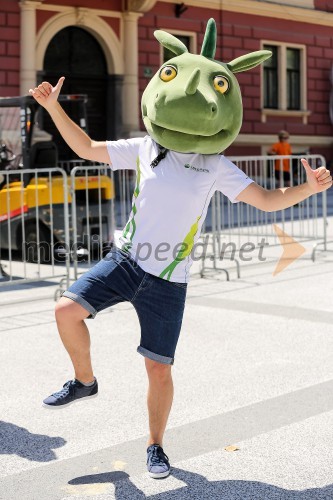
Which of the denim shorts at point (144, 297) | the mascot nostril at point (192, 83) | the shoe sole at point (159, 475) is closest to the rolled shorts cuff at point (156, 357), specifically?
the denim shorts at point (144, 297)

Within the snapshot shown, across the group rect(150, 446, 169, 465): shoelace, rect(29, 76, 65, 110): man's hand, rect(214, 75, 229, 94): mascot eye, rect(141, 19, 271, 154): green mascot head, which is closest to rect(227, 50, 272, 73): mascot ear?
rect(141, 19, 271, 154): green mascot head

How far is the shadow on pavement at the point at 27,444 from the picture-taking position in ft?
13.9

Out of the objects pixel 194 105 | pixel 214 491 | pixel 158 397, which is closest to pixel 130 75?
pixel 194 105

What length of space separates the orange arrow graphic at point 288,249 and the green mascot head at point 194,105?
22.0ft

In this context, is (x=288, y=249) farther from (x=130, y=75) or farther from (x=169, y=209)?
(x=130, y=75)

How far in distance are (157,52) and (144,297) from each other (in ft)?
62.2

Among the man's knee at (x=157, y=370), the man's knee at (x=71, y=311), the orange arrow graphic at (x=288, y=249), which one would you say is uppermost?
the man's knee at (x=71, y=311)

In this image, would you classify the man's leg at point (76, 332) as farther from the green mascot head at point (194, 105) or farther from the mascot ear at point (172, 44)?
the mascot ear at point (172, 44)

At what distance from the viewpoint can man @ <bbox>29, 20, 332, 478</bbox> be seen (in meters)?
3.93

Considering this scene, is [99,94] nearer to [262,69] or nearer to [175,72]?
[262,69]

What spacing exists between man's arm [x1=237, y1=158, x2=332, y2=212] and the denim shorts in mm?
528

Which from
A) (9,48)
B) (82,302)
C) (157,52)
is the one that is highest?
(157,52)

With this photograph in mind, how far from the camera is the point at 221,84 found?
13.2 ft

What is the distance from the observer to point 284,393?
17.0ft
